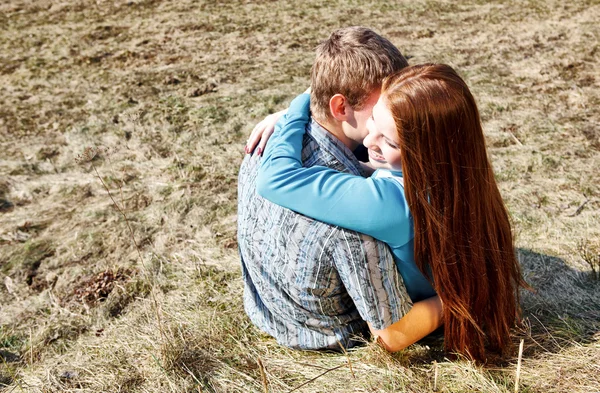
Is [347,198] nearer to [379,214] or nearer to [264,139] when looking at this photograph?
[379,214]

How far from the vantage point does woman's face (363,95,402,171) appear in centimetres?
190

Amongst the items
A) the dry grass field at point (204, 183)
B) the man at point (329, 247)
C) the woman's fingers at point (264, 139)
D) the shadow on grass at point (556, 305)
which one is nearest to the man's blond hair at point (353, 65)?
the man at point (329, 247)

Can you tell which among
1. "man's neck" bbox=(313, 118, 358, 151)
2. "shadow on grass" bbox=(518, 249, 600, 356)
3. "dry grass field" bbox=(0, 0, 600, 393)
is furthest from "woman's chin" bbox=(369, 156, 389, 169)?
"shadow on grass" bbox=(518, 249, 600, 356)

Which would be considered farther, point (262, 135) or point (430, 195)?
point (262, 135)

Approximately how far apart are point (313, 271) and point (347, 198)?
357 mm

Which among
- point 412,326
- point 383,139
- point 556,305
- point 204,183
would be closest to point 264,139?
point 383,139

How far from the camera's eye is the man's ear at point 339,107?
87.4 inches

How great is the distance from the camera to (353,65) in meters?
2.19

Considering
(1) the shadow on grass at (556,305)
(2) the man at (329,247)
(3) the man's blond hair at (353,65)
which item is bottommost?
(1) the shadow on grass at (556,305)

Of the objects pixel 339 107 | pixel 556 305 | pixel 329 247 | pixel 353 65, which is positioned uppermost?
pixel 353 65

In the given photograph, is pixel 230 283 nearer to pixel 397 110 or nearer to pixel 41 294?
pixel 41 294

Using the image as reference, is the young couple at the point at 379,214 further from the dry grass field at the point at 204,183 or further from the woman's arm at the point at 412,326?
the dry grass field at the point at 204,183

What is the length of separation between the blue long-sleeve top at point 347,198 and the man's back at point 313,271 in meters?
0.06

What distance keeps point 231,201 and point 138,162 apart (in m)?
1.12
